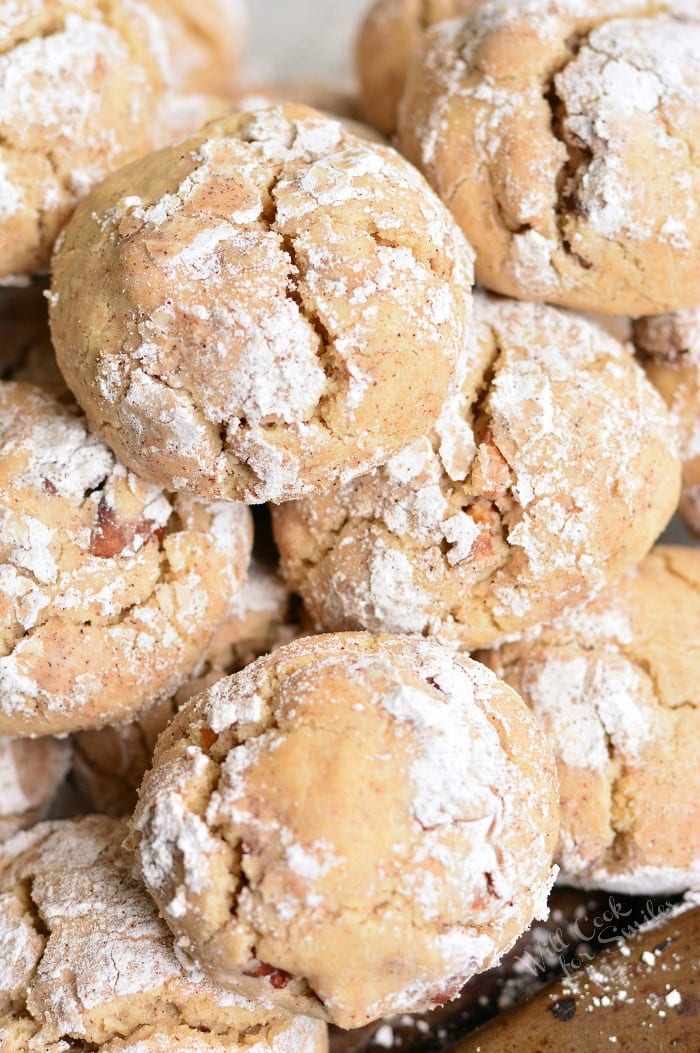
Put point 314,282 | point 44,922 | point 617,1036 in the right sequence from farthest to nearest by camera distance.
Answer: point 617,1036 < point 44,922 < point 314,282

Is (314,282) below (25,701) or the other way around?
the other way around

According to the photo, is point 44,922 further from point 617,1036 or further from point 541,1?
point 541,1

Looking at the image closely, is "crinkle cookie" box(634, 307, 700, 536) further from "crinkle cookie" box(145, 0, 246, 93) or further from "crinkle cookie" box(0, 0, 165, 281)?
"crinkle cookie" box(145, 0, 246, 93)

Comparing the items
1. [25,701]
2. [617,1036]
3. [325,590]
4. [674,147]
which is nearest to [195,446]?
[325,590]

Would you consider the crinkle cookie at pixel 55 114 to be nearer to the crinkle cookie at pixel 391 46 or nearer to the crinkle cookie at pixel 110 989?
the crinkle cookie at pixel 391 46

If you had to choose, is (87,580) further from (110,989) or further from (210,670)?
(110,989)

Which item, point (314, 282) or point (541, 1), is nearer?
point (314, 282)
